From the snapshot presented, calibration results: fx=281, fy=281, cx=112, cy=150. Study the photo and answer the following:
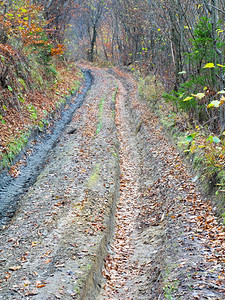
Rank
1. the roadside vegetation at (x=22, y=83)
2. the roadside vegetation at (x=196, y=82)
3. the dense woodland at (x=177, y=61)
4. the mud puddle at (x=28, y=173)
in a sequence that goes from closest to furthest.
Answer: the roadside vegetation at (x=196, y=82) → the dense woodland at (x=177, y=61) → the mud puddle at (x=28, y=173) → the roadside vegetation at (x=22, y=83)

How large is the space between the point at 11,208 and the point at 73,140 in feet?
16.0

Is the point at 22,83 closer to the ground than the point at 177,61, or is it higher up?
closer to the ground

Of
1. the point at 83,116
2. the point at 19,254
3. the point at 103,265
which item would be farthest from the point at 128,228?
the point at 83,116

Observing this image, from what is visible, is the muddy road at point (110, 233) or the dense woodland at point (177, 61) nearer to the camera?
the muddy road at point (110, 233)

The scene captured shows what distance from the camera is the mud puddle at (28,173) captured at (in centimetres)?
738

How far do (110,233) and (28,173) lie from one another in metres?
4.15

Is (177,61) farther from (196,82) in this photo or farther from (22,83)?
(22,83)

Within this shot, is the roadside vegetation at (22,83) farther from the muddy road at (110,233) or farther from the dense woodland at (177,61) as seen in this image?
the muddy road at (110,233)

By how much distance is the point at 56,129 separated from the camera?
13711mm

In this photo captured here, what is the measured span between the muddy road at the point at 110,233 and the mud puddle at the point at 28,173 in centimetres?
31

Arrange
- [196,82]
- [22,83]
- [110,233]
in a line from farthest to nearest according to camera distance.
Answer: [22,83]
[196,82]
[110,233]

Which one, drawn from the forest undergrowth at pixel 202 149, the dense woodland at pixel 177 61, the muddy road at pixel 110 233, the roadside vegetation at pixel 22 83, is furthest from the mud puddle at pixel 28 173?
the forest undergrowth at pixel 202 149

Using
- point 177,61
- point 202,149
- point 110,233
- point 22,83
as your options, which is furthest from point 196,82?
point 22,83

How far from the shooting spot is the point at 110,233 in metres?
6.41
